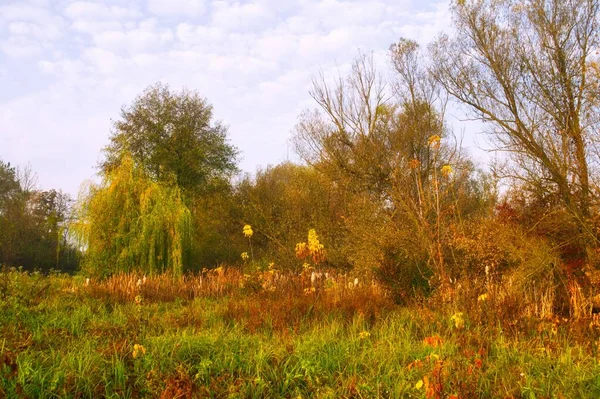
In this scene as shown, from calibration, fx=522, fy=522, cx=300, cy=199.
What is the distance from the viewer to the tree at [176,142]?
944 inches

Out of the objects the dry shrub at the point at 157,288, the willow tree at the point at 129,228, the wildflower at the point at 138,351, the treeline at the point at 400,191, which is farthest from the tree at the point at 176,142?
the wildflower at the point at 138,351

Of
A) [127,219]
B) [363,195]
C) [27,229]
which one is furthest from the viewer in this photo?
[27,229]

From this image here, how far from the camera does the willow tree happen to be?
14523mm

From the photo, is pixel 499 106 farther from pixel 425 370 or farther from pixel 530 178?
pixel 425 370

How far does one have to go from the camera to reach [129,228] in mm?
14977

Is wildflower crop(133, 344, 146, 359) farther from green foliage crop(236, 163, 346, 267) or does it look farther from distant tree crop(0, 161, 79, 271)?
distant tree crop(0, 161, 79, 271)

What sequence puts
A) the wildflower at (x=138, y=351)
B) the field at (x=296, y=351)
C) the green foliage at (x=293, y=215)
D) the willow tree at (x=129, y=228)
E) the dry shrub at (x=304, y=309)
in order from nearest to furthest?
the field at (x=296, y=351)
the wildflower at (x=138, y=351)
the dry shrub at (x=304, y=309)
the willow tree at (x=129, y=228)
the green foliage at (x=293, y=215)

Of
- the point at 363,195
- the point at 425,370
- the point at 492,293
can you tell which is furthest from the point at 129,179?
the point at 425,370

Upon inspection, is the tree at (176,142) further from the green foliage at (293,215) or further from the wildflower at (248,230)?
the wildflower at (248,230)

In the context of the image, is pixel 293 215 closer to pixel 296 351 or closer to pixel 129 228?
pixel 129 228

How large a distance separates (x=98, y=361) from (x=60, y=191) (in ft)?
96.9

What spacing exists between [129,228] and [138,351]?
1100 cm

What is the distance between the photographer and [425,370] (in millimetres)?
4637

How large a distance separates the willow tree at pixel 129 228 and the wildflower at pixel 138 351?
378 inches
